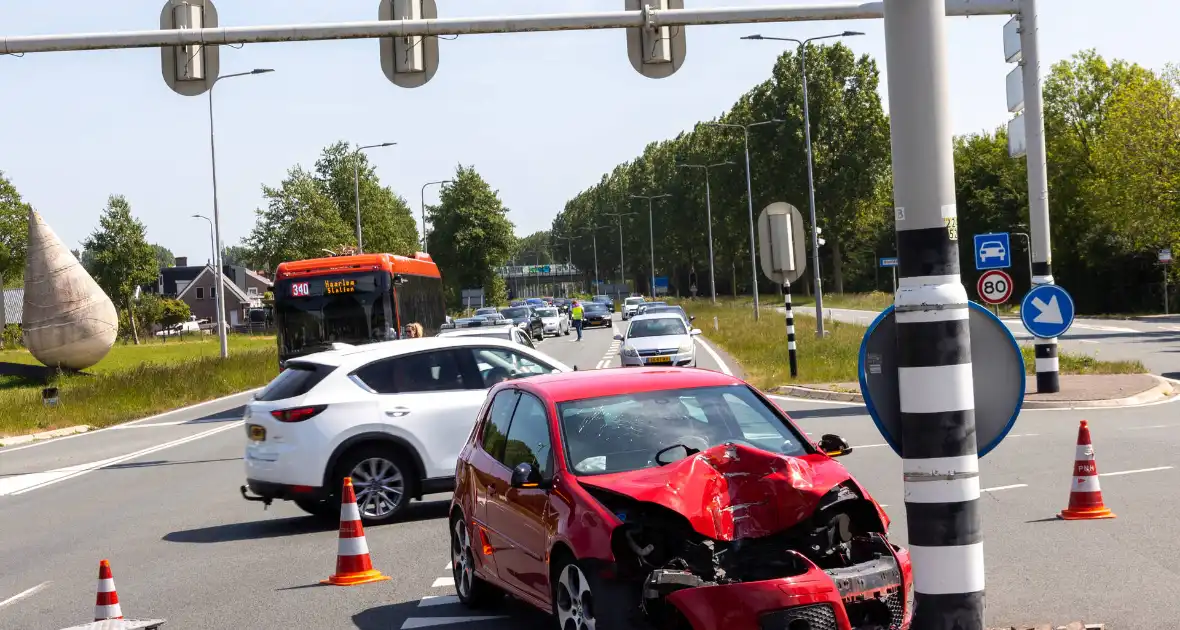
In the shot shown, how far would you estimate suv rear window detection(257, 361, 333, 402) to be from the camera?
1220 cm

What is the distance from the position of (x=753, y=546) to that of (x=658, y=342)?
25.7 m

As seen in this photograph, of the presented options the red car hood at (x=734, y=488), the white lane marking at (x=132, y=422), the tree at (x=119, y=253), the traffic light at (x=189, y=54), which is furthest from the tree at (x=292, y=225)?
the red car hood at (x=734, y=488)

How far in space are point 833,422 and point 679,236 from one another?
103m

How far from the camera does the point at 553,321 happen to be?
7106 centimetres

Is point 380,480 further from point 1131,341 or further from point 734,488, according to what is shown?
point 1131,341

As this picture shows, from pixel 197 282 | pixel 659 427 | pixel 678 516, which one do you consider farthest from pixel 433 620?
pixel 197 282

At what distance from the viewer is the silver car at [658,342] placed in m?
31.3

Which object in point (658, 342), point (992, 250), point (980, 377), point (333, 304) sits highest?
point (992, 250)

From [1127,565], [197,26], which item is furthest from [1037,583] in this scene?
[197,26]

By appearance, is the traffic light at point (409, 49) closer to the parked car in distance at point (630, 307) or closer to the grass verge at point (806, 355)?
the grass verge at point (806, 355)

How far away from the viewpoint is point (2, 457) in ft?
75.1

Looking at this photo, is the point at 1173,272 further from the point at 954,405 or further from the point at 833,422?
the point at 954,405

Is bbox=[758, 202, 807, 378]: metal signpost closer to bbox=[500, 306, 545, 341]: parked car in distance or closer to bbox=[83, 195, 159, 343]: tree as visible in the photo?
bbox=[500, 306, 545, 341]: parked car in distance

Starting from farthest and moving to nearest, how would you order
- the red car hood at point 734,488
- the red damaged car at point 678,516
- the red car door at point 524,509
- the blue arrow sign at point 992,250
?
the blue arrow sign at point 992,250 → the red car door at point 524,509 → the red car hood at point 734,488 → the red damaged car at point 678,516
